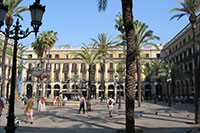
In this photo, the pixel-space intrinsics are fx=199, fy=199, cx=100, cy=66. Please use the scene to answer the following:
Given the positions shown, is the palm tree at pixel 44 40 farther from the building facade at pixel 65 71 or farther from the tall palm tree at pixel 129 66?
the tall palm tree at pixel 129 66

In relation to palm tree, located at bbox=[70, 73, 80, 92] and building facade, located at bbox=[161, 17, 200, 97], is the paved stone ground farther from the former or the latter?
palm tree, located at bbox=[70, 73, 80, 92]

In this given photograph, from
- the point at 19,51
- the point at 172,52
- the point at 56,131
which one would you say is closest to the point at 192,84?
the point at 172,52

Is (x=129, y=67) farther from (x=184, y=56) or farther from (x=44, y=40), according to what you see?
(x=184, y=56)

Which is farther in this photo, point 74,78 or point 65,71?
point 65,71

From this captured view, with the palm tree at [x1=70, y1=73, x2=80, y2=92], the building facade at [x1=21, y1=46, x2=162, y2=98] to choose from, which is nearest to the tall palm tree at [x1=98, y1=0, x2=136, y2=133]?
the palm tree at [x1=70, y1=73, x2=80, y2=92]

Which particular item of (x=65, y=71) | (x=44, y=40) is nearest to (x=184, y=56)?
(x=44, y=40)

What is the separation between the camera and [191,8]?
49.0 ft

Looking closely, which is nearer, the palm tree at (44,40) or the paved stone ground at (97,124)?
the paved stone ground at (97,124)

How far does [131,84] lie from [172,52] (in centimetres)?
5022

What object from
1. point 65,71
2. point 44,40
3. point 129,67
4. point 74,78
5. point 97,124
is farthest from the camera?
point 65,71

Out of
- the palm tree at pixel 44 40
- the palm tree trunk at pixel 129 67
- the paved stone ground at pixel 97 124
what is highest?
the palm tree at pixel 44 40

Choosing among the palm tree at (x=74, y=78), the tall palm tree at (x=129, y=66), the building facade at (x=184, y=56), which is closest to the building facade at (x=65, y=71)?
the palm tree at (x=74, y=78)

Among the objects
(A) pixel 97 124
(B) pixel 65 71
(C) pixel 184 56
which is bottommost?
(A) pixel 97 124

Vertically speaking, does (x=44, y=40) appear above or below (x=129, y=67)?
above
